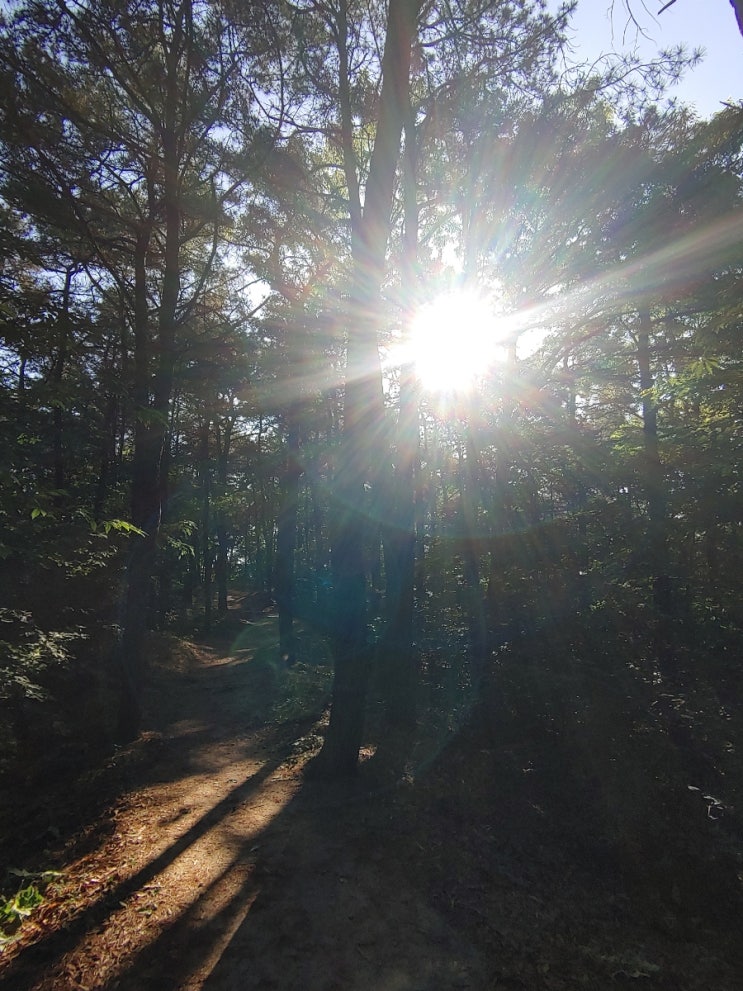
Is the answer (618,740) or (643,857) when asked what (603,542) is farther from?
(643,857)

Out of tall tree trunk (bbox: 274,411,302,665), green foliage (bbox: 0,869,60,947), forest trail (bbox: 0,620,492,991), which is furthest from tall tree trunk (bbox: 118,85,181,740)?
tall tree trunk (bbox: 274,411,302,665)

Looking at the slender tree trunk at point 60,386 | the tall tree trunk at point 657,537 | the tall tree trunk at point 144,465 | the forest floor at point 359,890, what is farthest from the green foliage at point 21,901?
the tall tree trunk at point 657,537

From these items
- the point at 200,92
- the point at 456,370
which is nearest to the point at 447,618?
the point at 456,370

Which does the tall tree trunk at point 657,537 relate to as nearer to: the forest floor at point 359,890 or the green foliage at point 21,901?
the forest floor at point 359,890

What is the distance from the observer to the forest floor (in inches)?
129

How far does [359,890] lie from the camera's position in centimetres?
405

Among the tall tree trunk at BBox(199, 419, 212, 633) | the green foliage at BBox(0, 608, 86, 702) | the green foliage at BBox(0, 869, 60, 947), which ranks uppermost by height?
the tall tree trunk at BBox(199, 419, 212, 633)

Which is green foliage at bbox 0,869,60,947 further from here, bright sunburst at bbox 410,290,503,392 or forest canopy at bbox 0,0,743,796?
bright sunburst at bbox 410,290,503,392

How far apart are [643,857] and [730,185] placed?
822 centimetres

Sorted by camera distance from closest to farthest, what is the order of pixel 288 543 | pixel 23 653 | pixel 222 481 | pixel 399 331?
pixel 23 653 < pixel 399 331 < pixel 288 543 < pixel 222 481

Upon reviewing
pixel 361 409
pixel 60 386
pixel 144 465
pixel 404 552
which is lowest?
pixel 404 552

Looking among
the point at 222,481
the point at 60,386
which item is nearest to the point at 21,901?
the point at 60,386

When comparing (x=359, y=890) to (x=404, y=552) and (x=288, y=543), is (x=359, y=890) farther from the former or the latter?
(x=288, y=543)

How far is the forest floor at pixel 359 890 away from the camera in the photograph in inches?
129
